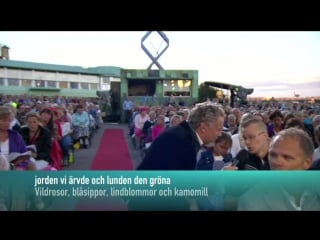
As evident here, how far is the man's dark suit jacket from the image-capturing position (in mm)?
2172

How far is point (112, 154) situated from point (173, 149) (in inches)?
57.7

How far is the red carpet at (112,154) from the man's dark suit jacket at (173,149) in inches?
24.1

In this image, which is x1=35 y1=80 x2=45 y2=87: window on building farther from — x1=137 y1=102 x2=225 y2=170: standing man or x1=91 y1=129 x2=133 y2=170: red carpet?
x1=137 y1=102 x2=225 y2=170: standing man

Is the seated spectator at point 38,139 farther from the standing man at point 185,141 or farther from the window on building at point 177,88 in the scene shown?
the window on building at point 177,88

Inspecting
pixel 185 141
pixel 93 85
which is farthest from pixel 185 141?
pixel 93 85

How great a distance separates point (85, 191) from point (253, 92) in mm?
1696

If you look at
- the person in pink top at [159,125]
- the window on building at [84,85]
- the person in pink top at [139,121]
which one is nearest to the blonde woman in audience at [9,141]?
the window on building at [84,85]

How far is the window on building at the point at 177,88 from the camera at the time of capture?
3416mm

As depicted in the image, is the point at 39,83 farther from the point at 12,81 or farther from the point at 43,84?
the point at 12,81

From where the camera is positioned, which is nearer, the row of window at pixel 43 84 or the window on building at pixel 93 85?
the row of window at pixel 43 84

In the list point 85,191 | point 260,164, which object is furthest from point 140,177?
point 260,164

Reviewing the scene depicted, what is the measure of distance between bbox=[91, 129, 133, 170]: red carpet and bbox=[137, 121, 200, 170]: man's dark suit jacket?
61 cm

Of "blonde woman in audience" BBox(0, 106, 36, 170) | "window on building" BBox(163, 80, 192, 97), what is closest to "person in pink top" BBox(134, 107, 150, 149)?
"window on building" BBox(163, 80, 192, 97)

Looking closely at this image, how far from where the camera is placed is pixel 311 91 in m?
3.12
